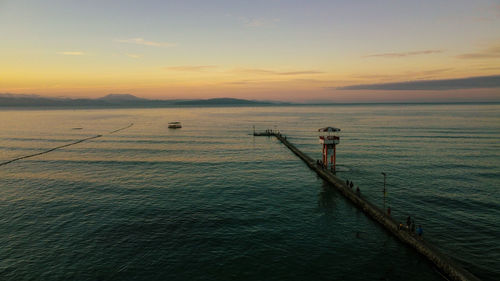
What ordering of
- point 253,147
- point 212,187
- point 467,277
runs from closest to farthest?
point 467,277 < point 212,187 < point 253,147

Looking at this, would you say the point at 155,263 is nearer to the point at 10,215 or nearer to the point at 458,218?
the point at 10,215

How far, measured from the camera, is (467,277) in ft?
70.4

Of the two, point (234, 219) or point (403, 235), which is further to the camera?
point (234, 219)

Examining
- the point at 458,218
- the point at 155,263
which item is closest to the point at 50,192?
the point at 155,263

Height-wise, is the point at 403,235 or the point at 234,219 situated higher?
the point at 403,235

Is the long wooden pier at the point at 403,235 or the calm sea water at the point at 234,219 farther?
the calm sea water at the point at 234,219

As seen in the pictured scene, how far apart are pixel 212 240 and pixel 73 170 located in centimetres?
4518

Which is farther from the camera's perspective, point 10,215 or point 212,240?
point 10,215

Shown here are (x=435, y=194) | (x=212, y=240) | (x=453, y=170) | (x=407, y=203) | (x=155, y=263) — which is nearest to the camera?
(x=155, y=263)

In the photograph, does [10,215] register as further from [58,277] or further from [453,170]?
[453,170]

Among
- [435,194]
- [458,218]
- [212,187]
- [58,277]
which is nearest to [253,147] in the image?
[212,187]

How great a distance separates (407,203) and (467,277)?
18315mm

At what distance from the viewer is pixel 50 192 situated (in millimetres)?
44594

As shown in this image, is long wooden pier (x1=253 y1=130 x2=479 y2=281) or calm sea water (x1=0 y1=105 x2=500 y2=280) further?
calm sea water (x1=0 y1=105 x2=500 y2=280)
